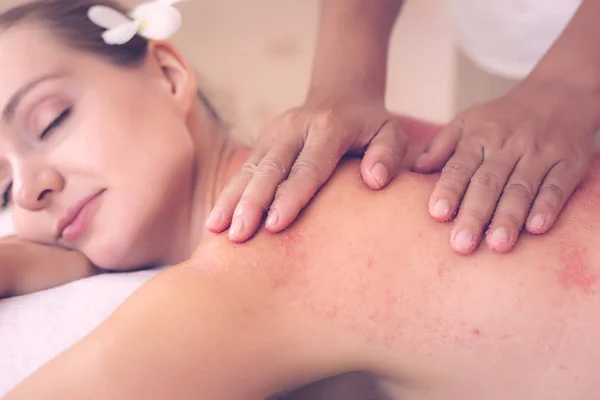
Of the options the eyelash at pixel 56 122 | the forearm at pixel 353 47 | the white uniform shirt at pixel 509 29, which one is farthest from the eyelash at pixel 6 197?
the white uniform shirt at pixel 509 29

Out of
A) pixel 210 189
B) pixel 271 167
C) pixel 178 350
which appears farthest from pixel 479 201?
pixel 210 189

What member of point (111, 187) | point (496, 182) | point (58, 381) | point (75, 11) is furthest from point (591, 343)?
point (75, 11)

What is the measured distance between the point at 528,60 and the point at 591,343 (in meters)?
0.81

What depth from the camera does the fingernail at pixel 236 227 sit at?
59 cm

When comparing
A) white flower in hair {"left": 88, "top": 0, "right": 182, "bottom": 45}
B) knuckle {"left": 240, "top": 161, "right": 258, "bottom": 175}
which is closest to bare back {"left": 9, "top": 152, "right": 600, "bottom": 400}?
knuckle {"left": 240, "top": 161, "right": 258, "bottom": 175}

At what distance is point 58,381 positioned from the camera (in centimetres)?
49

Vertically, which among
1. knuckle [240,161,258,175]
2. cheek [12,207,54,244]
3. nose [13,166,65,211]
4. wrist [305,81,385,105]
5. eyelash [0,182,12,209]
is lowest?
cheek [12,207,54,244]

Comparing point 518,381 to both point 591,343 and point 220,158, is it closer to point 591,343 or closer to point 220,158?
point 591,343

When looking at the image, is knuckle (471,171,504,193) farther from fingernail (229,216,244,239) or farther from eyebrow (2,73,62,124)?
eyebrow (2,73,62,124)

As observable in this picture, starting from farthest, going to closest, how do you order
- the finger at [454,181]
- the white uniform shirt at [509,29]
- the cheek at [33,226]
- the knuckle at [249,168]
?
1. the white uniform shirt at [509,29]
2. the cheek at [33,226]
3. the knuckle at [249,168]
4. the finger at [454,181]

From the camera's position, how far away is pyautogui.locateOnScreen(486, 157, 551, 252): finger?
561 millimetres

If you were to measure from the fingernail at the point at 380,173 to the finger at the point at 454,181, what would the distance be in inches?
2.2

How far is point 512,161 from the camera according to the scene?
67 centimetres

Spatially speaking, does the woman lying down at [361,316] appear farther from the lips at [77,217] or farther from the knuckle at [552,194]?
the lips at [77,217]
